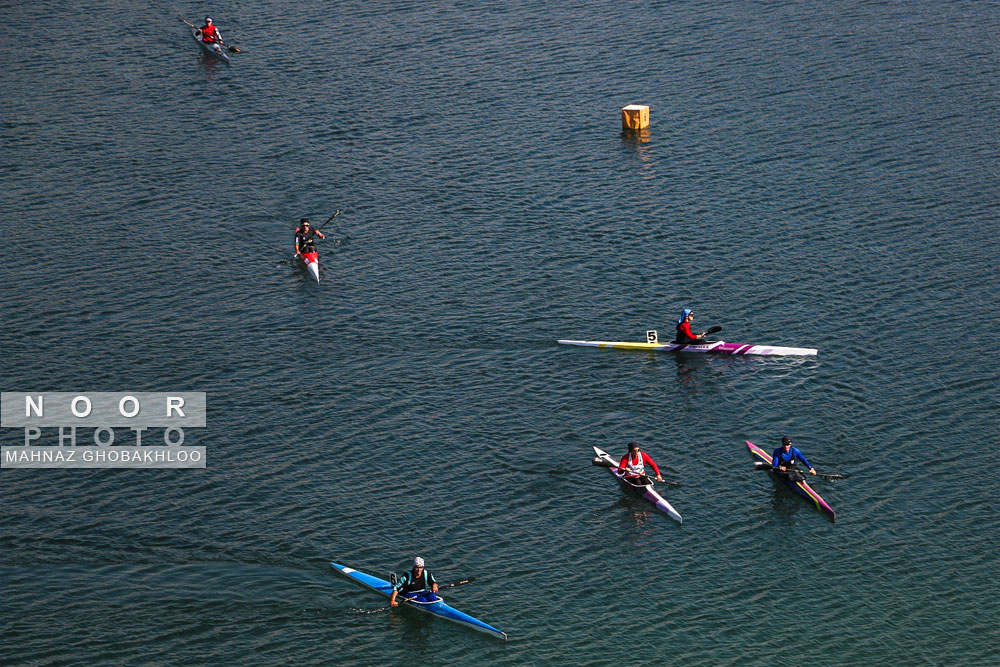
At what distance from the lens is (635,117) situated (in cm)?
9694

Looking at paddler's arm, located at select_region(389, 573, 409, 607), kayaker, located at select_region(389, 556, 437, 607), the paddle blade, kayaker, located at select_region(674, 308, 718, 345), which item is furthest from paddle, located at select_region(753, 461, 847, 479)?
paddler's arm, located at select_region(389, 573, 409, 607)

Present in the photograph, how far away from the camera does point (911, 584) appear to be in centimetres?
5141

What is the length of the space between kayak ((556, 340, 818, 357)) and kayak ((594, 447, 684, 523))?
37.0ft

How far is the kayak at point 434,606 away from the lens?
49250mm

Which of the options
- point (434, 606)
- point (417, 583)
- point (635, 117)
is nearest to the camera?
point (434, 606)

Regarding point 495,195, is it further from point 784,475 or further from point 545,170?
point 784,475

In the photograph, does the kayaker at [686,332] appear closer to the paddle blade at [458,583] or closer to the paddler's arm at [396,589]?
the paddle blade at [458,583]

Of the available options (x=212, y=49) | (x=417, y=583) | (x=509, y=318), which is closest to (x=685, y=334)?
(x=509, y=318)

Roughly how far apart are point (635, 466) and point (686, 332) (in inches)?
536

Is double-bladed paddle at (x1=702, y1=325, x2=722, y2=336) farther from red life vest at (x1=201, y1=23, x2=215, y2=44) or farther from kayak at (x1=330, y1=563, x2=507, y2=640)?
red life vest at (x1=201, y1=23, x2=215, y2=44)

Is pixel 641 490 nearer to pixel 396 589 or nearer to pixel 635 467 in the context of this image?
pixel 635 467

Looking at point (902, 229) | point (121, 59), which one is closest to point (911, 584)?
point (902, 229)

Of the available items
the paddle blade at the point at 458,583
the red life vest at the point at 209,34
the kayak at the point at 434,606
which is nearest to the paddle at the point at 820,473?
the paddle blade at the point at 458,583

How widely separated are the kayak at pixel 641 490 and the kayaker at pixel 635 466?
0.25 m
